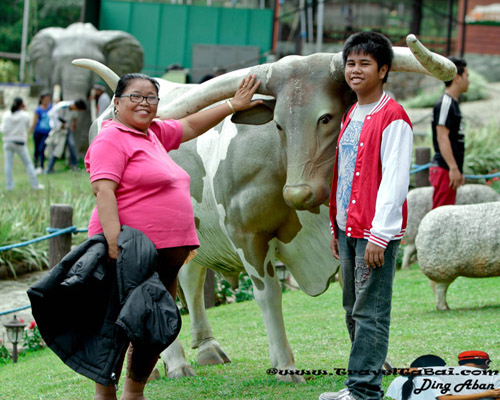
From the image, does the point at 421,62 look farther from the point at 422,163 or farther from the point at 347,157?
the point at 422,163

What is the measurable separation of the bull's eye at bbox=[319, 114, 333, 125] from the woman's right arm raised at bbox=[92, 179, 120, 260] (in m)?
1.24

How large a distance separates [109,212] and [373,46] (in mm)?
1513

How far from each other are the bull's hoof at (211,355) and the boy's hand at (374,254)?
7.97ft

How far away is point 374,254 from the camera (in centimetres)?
373

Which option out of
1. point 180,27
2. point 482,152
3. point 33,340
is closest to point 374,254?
point 33,340

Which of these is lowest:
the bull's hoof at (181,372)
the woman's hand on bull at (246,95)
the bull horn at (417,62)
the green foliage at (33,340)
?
the green foliage at (33,340)

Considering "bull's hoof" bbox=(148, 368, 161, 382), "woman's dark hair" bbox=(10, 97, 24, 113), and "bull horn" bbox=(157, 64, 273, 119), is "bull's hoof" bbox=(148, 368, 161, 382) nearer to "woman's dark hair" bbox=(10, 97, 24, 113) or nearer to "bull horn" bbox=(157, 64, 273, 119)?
"bull horn" bbox=(157, 64, 273, 119)

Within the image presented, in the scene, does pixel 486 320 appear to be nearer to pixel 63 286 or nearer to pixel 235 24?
pixel 63 286

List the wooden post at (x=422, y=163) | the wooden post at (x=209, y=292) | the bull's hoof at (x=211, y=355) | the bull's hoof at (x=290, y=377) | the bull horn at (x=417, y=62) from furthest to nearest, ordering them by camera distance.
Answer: the wooden post at (x=422, y=163)
the wooden post at (x=209, y=292)
the bull's hoof at (x=211, y=355)
the bull's hoof at (x=290, y=377)
the bull horn at (x=417, y=62)

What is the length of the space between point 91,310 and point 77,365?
27 cm

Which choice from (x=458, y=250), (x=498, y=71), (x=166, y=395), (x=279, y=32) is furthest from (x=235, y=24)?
(x=166, y=395)

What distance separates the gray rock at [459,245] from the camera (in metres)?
6.81

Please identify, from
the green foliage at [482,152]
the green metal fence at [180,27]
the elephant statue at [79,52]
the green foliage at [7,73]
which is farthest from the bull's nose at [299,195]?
the green foliage at [7,73]

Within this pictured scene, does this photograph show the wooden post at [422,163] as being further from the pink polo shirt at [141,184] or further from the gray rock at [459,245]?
the pink polo shirt at [141,184]
